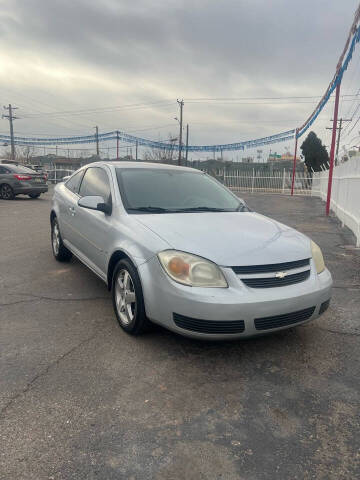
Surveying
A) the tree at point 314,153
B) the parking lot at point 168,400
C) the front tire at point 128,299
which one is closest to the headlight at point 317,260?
the parking lot at point 168,400

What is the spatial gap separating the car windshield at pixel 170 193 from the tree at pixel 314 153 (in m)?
45.1

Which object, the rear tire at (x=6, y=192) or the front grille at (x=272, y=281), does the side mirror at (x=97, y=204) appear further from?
the rear tire at (x=6, y=192)

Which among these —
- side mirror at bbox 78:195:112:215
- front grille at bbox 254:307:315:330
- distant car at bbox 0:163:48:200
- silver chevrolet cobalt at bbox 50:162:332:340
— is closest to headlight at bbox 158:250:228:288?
silver chevrolet cobalt at bbox 50:162:332:340

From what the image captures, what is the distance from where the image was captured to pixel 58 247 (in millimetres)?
5641

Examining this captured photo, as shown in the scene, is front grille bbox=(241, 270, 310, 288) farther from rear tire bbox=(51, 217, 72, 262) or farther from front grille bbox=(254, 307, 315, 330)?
rear tire bbox=(51, 217, 72, 262)

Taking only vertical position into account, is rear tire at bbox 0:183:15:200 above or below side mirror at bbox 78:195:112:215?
below

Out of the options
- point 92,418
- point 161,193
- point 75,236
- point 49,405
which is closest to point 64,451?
point 92,418

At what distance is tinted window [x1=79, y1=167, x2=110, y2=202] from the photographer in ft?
13.5

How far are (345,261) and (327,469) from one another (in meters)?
4.91

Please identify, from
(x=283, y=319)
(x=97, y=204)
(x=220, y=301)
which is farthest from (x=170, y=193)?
(x=283, y=319)

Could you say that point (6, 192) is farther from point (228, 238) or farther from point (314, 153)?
point (314, 153)

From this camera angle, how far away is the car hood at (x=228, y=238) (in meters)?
2.80

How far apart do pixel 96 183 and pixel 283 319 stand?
277 cm

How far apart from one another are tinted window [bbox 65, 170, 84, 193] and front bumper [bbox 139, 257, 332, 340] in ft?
8.60
